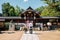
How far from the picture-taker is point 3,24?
39.3 meters

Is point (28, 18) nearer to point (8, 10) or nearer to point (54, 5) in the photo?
point (54, 5)

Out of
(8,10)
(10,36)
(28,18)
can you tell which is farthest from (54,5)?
(8,10)

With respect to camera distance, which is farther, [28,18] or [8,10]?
[8,10]

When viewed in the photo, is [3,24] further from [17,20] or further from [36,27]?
[36,27]

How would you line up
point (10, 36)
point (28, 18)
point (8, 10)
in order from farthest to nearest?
point (8, 10) < point (28, 18) < point (10, 36)

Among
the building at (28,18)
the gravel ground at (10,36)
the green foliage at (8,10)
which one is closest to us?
the gravel ground at (10,36)

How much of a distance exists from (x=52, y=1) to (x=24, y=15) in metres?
7.26

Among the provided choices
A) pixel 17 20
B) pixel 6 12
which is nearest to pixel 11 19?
pixel 17 20

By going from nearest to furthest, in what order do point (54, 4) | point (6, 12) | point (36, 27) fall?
point (36, 27) → point (54, 4) → point (6, 12)

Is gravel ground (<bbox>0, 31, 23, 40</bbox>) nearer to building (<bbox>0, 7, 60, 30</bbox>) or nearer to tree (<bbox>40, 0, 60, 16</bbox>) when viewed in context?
building (<bbox>0, 7, 60, 30</bbox>)

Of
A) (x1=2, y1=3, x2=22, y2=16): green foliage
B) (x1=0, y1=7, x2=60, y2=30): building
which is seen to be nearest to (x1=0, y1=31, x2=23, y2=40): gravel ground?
(x1=0, y1=7, x2=60, y2=30): building

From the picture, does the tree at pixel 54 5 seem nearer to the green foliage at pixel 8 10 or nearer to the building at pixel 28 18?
the building at pixel 28 18

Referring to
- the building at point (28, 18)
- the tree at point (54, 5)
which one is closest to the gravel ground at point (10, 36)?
the building at point (28, 18)

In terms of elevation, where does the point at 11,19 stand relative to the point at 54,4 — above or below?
below
